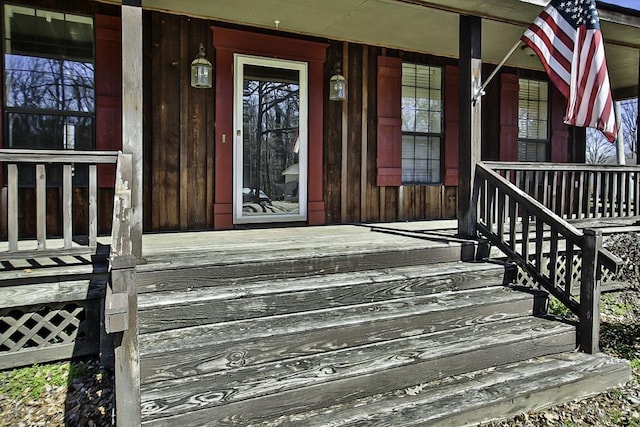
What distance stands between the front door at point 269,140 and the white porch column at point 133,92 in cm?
200

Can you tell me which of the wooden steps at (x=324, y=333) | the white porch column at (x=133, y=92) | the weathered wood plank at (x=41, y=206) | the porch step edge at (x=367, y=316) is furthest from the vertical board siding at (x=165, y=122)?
the porch step edge at (x=367, y=316)

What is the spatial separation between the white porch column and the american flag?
3.09 m

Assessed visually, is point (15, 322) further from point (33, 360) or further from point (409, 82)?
point (409, 82)

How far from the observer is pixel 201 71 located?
4793 mm

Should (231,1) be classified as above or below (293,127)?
above

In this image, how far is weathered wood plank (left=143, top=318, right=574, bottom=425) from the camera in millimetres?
2230

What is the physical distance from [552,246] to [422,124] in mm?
3197

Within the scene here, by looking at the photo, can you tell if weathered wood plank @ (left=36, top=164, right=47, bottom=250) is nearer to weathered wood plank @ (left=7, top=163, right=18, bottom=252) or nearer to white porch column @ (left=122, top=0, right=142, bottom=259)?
weathered wood plank @ (left=7, top=163, right=18, bottom=252)

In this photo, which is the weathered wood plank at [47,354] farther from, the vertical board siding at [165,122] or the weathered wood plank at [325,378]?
the vertical board siding at [165,122]

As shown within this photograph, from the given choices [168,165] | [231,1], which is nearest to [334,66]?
[231,1]

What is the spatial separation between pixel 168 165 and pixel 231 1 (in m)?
1.77

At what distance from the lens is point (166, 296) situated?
2.81 m

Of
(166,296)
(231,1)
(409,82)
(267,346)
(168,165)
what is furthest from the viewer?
(409,82)

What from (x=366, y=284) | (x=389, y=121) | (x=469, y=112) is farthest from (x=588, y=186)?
(x=366, y=284)
